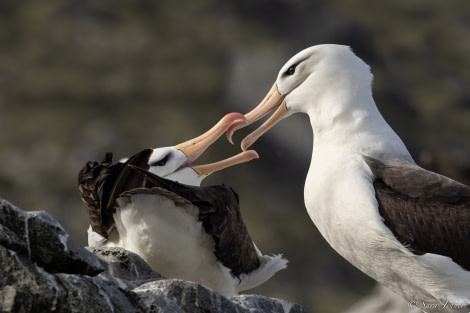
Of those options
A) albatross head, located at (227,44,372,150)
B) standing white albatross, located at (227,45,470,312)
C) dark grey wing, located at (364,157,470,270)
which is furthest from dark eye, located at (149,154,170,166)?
dark grey wing, located at (364,157,470,270)

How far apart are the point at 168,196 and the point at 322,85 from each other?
1396mm

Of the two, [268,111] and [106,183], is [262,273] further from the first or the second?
[106,183]

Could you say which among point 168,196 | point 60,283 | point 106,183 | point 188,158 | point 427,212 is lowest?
point 427,212

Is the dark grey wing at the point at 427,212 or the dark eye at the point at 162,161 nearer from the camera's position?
the dark grey wing at the point at 427,212

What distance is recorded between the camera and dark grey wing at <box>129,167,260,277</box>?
564 centimetres

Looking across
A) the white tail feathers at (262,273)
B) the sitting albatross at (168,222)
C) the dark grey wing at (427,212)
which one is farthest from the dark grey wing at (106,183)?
the dark grey wing at (427,212)

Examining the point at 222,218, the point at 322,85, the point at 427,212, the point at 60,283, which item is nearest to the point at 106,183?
the point at 222,218

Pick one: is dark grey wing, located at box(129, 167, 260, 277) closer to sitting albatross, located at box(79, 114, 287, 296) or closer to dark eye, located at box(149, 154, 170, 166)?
sitting albatross, located at box(79, 114, 287, 296)

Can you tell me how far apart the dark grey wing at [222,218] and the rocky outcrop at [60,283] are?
1.17 meters

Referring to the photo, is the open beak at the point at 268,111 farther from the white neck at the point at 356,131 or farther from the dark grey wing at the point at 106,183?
the dark grey wing at the point at 106,183

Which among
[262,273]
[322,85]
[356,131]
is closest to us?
[356,131]

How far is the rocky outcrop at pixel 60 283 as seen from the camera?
3.64m

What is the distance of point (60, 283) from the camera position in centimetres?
376

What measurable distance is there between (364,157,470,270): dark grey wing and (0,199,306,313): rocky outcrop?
4.47 feet
